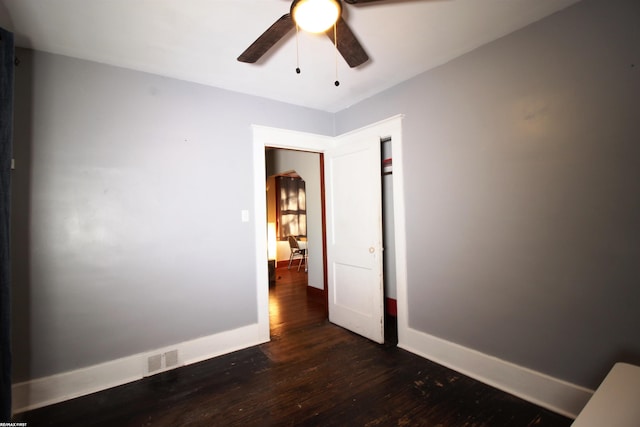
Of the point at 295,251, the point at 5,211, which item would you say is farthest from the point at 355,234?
A: the point at 295,251

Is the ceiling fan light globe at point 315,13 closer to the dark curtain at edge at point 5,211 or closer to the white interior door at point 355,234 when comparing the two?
the white interior door at point 355,234

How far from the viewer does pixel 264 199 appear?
9.66 ft

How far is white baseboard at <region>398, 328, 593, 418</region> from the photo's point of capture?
5.73ft

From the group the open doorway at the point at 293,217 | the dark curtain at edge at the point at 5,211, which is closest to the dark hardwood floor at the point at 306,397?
the dark curtain at edge at the point at 5,211

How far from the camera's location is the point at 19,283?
6.39 ft

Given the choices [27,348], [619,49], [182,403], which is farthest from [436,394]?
[27,348]

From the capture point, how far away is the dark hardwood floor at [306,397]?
178cm

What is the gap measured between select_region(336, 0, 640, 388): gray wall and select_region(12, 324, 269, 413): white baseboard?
1.84 metres

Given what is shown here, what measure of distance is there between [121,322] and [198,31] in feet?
7.44

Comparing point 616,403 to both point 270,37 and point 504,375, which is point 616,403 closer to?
point 504,375

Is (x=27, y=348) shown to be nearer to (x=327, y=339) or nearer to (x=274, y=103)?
(x=327, y=339)

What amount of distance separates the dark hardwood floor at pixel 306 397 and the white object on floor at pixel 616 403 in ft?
2.09

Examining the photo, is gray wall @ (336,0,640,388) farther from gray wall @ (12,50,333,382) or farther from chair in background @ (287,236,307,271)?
chair in background @ (287,236,307,271)

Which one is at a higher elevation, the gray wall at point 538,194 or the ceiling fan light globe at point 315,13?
the ceiling fan light globe at point 315,13
